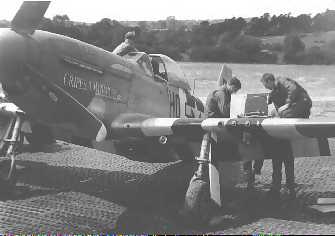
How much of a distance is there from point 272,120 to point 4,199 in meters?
3.75

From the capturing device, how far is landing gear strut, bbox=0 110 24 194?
245 inches

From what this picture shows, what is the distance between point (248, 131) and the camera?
557cm

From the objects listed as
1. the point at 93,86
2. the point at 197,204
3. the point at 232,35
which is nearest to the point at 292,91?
the point at 197,204

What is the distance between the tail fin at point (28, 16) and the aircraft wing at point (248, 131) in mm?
1776

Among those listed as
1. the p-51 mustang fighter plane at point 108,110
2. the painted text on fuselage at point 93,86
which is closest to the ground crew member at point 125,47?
the p-51 mustang fighter plane at point 108,110

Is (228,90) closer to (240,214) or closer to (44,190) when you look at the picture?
(240,214)

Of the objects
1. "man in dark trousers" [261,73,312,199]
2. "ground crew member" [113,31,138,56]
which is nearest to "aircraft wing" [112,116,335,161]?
"man in dark trousers" [261,73,312,199]

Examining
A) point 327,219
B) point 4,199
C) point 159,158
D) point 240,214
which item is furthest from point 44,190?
point 327,219

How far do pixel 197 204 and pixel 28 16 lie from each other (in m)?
2.95

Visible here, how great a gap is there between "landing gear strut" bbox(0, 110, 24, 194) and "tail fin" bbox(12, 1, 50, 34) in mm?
1756

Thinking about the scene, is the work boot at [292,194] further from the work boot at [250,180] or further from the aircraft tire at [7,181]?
the aircraft tire at [7,181]

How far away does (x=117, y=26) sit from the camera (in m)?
8.59

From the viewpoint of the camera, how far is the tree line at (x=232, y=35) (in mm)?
8219

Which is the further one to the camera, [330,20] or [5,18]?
[330,20]
